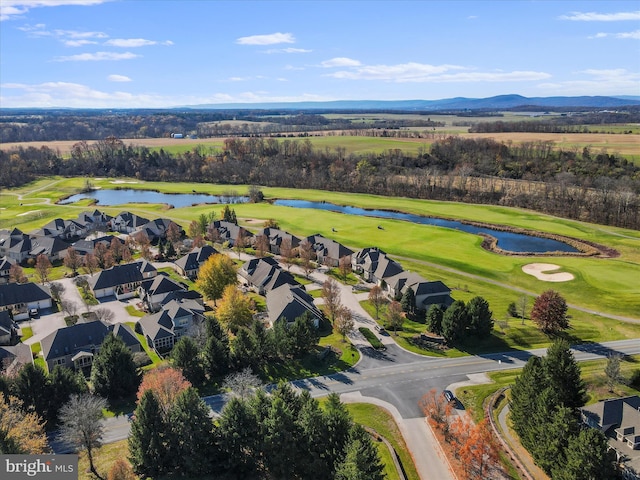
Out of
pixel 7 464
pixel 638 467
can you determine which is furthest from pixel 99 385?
pixel 638 467

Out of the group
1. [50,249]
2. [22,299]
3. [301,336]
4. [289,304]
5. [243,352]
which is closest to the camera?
[243,352]

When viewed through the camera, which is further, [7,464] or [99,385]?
[99,385]

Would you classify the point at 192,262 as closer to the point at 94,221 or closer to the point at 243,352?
the point at 243,352

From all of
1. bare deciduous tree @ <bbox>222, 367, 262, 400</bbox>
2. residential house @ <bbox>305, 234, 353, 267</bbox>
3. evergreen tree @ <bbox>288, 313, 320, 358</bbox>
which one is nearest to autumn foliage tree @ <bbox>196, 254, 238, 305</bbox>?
evergreen tree @ <bbox>288, 313, 320, 358</bbox>

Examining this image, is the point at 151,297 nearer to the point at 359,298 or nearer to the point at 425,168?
A: the point at 359,298

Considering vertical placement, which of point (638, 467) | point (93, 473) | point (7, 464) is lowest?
point (93, 473)

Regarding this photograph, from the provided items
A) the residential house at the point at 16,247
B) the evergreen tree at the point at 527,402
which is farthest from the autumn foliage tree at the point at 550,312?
the residential house at the point at 16,247

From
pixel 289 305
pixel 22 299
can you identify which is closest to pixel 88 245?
pixel 22 299
